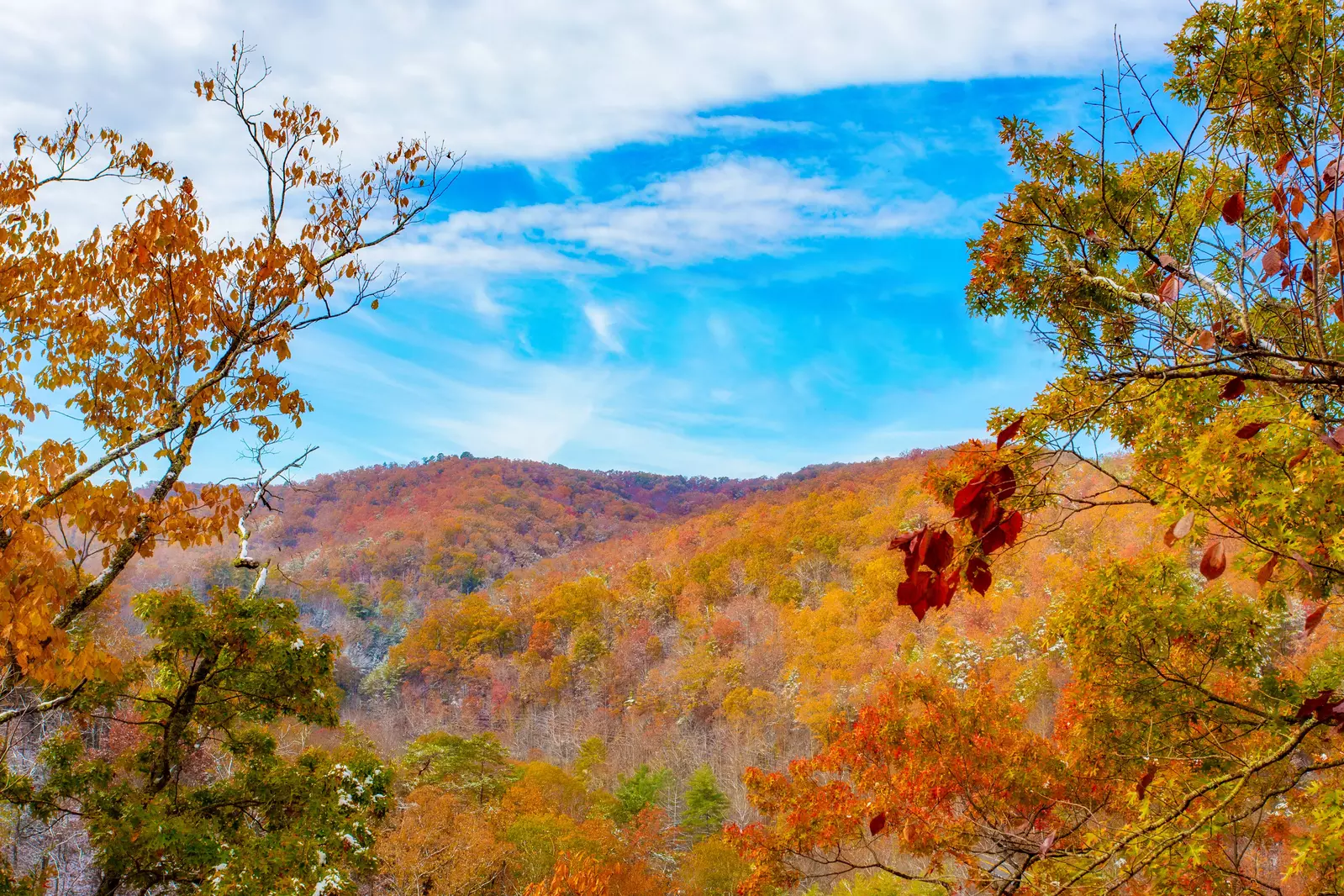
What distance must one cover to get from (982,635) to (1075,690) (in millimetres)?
17113

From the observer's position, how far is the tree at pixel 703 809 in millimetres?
16641

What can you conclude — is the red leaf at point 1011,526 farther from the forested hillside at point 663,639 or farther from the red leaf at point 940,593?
the forested hillside at point 663,639

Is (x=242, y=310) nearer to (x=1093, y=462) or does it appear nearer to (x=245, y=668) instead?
→ (x=245, y=668)

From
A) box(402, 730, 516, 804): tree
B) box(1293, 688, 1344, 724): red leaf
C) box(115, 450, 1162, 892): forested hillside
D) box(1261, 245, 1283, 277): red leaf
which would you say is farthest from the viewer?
box(115, 450, 1162, 892): forested hillside

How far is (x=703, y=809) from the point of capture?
658 inches

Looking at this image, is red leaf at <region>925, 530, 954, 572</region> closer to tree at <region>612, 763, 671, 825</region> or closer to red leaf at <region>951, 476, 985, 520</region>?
red leaf at <region>951, 476, 985, 520</region>

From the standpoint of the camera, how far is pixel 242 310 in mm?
3773

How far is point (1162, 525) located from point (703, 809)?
13916 mm

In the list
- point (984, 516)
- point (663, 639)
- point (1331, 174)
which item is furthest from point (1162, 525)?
point (663, 639)

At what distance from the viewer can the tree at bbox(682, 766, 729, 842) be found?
16.6 metres

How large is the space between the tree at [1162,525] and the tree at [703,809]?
1083 centimetres

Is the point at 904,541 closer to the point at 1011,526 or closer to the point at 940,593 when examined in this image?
the point at 940,593

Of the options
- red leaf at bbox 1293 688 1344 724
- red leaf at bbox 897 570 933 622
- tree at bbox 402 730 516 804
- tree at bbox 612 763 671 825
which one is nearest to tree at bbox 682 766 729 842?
tree at bbox 612 763 671 825

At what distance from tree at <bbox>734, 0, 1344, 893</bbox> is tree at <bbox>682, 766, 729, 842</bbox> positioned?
10834mm
